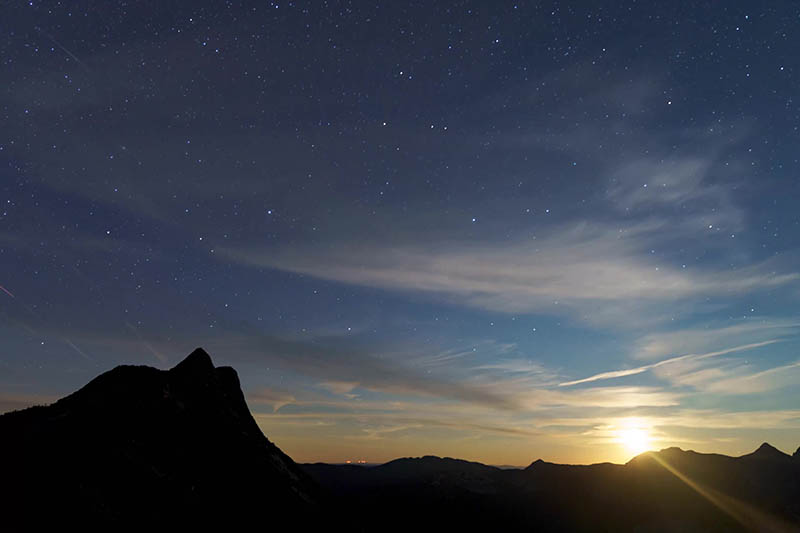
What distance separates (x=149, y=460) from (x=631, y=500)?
5772 inches

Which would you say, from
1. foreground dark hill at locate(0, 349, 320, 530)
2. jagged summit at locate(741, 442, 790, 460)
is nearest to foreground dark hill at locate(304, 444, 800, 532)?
jagged summit at locate(741, 442, 790, 460)

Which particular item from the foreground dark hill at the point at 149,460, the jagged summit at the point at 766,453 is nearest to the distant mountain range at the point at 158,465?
the foreground dark hill at the point at 149,460

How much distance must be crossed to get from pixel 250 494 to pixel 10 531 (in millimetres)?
25462

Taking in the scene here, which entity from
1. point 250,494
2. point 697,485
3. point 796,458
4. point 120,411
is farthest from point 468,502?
point 120,411

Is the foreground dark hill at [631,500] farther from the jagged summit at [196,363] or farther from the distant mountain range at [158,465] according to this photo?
the jagged summit at [196,363]

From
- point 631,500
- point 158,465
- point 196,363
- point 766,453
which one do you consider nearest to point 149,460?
point 158,465

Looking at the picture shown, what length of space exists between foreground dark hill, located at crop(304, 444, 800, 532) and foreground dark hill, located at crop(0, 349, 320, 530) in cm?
7453

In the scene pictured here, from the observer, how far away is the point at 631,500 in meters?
136

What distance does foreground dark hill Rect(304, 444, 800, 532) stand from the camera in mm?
121438

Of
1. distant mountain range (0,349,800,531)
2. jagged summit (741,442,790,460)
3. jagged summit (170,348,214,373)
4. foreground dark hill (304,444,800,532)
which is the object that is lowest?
foreground dark hill (304,444,800,532)

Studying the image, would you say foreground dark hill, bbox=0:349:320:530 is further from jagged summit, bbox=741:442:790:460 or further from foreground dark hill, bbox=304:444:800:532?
jagged summit, bbox=741:442:790:460

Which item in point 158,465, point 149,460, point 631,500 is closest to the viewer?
point 149,460

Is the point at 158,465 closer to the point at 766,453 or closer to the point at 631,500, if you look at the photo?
the point at 631,500

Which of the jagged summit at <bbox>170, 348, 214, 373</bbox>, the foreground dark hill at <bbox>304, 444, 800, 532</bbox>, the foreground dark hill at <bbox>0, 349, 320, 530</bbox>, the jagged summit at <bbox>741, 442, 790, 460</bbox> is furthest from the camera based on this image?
the jagged summit at <bbox>741, 442, 790, 460</bbox>
